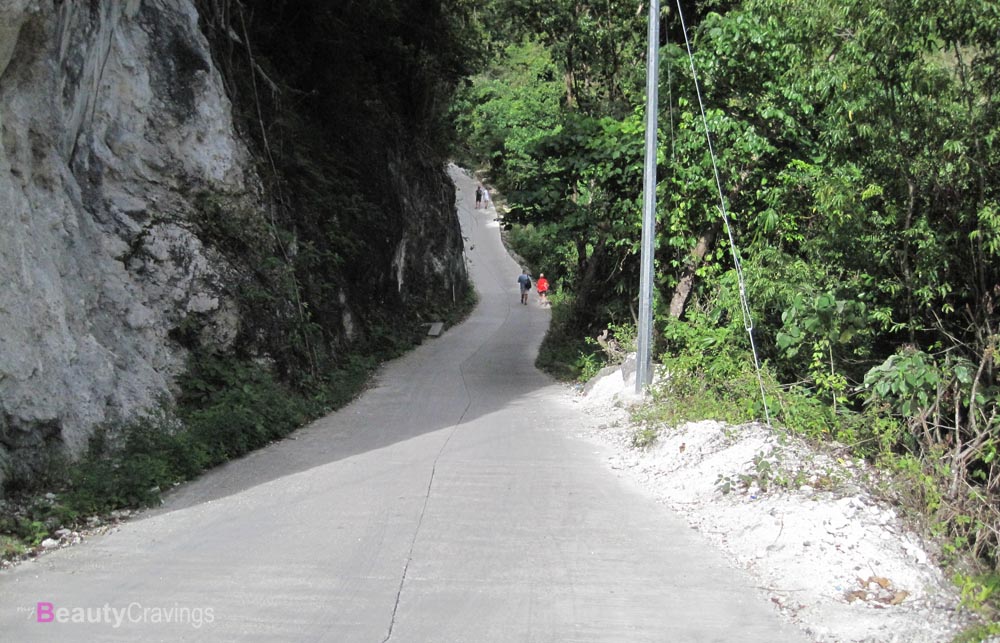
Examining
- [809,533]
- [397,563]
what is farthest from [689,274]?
[397,563]

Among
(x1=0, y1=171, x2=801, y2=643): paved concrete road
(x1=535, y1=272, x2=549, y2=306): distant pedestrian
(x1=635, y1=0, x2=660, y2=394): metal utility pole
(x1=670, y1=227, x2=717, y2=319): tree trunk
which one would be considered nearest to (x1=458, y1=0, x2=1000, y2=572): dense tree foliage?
(x1=670, y1=227, x2=717, y2=319): tree trunk

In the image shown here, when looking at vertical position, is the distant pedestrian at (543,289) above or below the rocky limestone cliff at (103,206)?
below

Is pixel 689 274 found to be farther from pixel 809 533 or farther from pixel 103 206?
pixel 809 533

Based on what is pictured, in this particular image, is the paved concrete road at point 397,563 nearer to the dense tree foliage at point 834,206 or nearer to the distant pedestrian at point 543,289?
the dense tree foliage at point 834,206

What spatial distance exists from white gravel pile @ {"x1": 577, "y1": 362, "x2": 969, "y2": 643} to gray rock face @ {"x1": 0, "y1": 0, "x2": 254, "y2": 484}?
592cm

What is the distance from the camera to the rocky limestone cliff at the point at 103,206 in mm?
8164

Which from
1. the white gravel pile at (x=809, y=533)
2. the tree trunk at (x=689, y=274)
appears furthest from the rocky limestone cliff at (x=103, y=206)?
the tree trunk at (x=689, y=274)

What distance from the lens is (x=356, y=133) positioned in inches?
926

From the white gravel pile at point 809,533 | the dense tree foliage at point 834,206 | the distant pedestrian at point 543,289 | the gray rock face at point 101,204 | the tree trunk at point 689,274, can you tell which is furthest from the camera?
the distant pedestrian at point 543,289

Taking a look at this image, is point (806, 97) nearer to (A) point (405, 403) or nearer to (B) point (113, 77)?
(A) point (405, 403)

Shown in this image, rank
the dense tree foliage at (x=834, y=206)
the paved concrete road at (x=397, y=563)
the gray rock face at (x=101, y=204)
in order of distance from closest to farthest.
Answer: the paved concrete road at (x=397, y=563), the gray rock face at (x=101, y=204), the dense tree foliage at (x=834, y=206)

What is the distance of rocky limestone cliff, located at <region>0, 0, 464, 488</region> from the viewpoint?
26.8 feet

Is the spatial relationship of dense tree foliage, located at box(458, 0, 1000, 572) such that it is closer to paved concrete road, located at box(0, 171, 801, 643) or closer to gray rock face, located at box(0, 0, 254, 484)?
paved concrete road, located at box(0, 171, 801, 643)

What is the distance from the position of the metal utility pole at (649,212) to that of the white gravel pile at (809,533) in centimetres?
369
